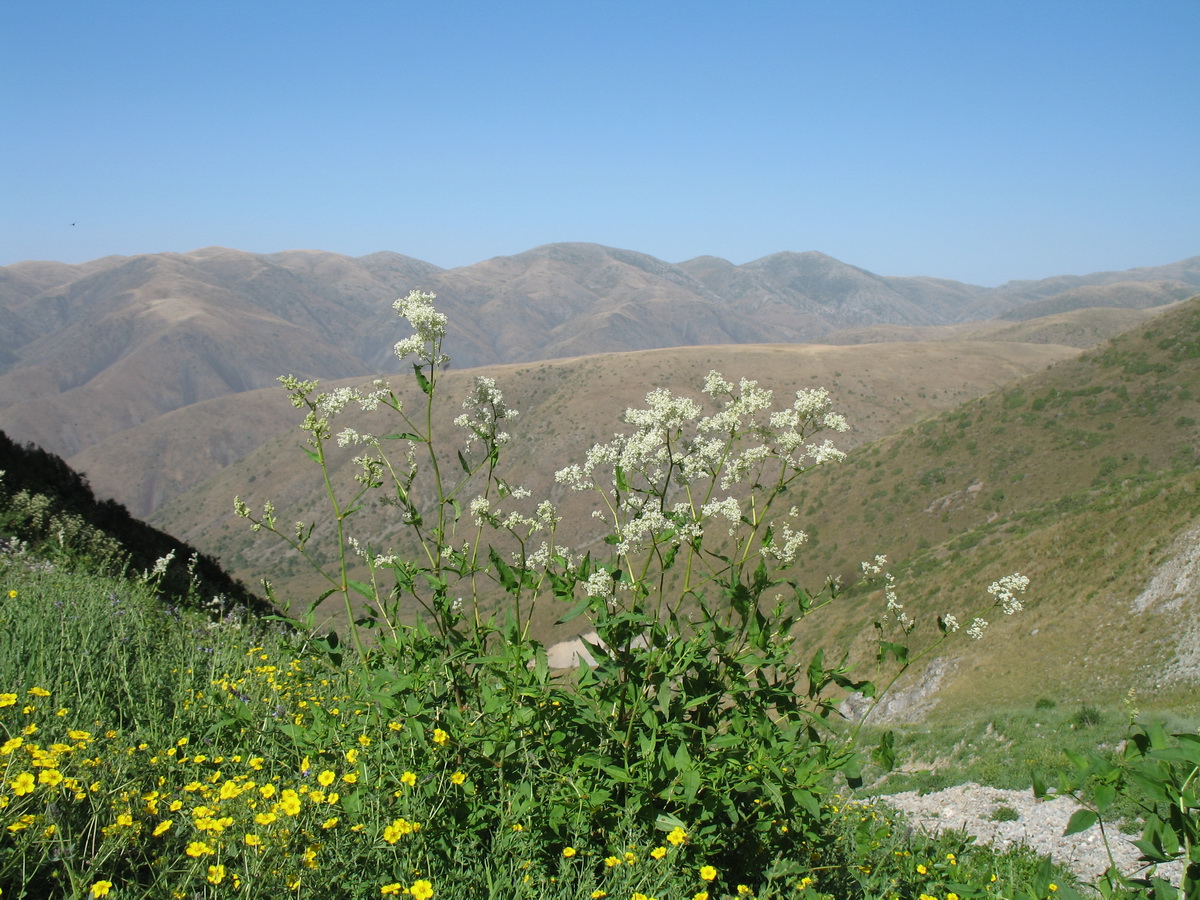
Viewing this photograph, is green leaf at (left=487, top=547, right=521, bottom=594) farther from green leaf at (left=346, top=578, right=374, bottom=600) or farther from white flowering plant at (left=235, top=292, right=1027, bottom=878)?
green leaf at (left=346, top=578, right=374, bottom=600)

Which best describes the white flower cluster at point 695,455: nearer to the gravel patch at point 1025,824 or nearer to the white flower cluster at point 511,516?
the white flower cluster at point 511,516

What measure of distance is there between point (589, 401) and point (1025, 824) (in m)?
86.8

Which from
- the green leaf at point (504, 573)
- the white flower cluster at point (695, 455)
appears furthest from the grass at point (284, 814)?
the white flower cluster at point (695, 455)

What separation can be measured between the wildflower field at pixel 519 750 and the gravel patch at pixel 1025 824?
3.15 meters

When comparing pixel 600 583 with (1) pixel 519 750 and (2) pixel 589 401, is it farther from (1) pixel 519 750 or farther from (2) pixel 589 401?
(2) pixel 589 401

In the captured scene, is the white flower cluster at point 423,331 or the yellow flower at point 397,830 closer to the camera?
the yellow flower at point 397,830

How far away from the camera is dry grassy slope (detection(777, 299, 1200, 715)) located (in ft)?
58.4

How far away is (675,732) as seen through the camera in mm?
2971

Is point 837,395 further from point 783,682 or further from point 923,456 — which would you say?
point 783,682

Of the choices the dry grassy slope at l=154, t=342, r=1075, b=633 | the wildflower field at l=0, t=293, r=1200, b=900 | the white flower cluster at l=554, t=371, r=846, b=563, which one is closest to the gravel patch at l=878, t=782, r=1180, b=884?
the wildflower field at l=0, t=293, r=1200, b=900

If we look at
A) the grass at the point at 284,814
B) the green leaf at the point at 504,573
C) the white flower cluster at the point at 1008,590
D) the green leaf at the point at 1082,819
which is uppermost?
the green leaf at the point at 504,573

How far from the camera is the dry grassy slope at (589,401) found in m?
85.0

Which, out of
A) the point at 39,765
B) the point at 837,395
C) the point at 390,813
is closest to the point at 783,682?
the point at 390,813

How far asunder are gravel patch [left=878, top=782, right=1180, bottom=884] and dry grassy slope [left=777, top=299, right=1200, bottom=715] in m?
5.72
